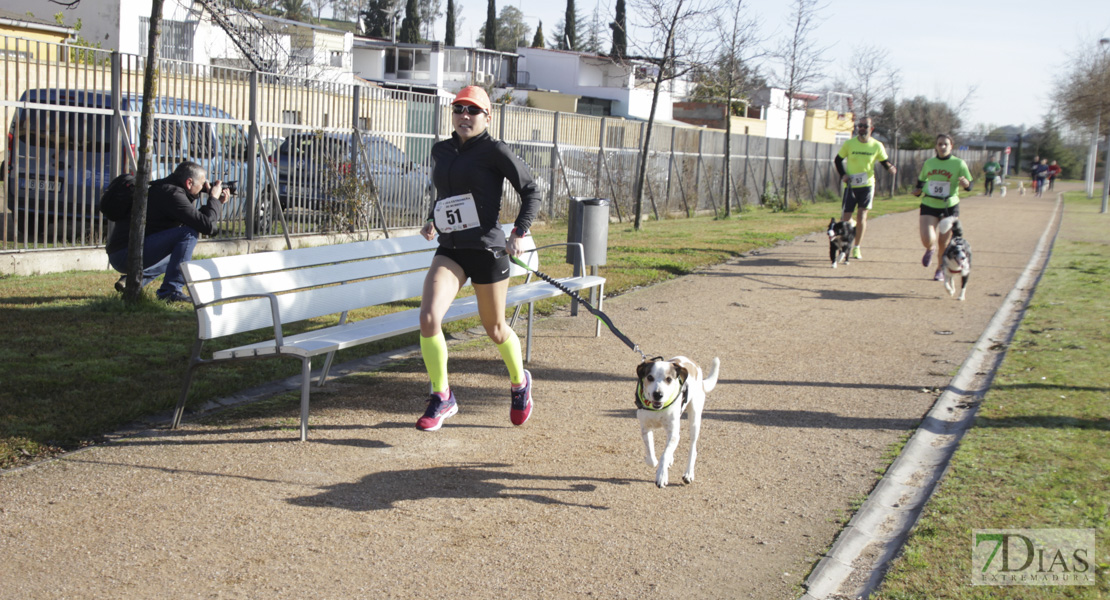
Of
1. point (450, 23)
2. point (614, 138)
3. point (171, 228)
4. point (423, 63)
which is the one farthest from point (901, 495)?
point (450, 23)

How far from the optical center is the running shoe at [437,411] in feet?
19.0

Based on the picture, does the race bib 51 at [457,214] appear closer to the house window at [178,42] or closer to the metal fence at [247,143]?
the metal fence at [247,143]

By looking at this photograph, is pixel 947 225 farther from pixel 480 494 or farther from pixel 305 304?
pixel 480 494

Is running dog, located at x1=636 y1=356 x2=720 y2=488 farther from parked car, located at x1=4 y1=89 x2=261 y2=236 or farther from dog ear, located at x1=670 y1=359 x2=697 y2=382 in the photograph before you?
parked car, located at x1=4 y1=89 x2=261 y2=236

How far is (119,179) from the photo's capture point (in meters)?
9.40

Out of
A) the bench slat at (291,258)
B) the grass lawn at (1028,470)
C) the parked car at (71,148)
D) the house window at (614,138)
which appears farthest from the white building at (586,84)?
the bench slat at (291,258)

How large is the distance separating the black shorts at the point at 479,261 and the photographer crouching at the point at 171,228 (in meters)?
4.18

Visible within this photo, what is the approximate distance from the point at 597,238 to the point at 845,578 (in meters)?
6.38

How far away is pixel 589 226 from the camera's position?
1020 cm

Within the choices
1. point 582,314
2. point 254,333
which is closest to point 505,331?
point 254,333

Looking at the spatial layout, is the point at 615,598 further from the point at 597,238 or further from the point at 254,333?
the point at 597,238

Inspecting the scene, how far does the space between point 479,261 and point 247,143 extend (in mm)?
8428

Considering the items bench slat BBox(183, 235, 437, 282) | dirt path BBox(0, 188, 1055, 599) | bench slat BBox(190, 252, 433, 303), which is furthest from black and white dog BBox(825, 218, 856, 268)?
bench slat BBox(190, 252, 433, 303)

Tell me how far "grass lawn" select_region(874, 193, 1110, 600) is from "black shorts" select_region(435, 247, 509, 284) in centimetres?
268
